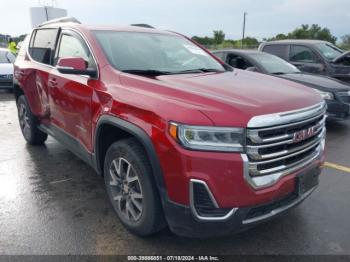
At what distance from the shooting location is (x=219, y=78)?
3.16m

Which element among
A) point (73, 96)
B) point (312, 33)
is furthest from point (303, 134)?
point (312, 33)

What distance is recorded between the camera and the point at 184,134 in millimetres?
2252

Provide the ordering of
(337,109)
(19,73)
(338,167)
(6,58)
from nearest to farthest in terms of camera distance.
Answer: (338,167)
(19,73)
(337,109)
(6,58)

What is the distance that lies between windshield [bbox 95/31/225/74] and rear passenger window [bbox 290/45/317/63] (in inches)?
204

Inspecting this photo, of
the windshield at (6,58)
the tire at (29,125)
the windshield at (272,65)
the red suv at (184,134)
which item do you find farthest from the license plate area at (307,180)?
the windshield at (6,58)

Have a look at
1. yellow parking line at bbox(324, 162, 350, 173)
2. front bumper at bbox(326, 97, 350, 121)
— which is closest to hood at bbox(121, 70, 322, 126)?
yellow parking line at bbox(324, 162, 350, 173)

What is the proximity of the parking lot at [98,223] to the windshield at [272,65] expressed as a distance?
265 centimetres

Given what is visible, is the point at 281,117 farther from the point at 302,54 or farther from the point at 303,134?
the point at 302,54

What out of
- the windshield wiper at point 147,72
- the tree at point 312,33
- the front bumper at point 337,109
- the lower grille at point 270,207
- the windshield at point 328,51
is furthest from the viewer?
the tree at point 312,33

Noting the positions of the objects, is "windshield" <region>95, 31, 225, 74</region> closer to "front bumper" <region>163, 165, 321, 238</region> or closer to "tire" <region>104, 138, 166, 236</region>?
"tire" <region>104, 138, 166, 236</region>

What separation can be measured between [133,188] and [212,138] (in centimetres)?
94

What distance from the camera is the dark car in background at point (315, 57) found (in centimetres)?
793

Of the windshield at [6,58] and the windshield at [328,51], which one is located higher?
the windshield at [328,51]

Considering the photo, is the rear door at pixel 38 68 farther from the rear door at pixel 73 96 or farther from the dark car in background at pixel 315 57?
the dark car in background at pixel 315 57
